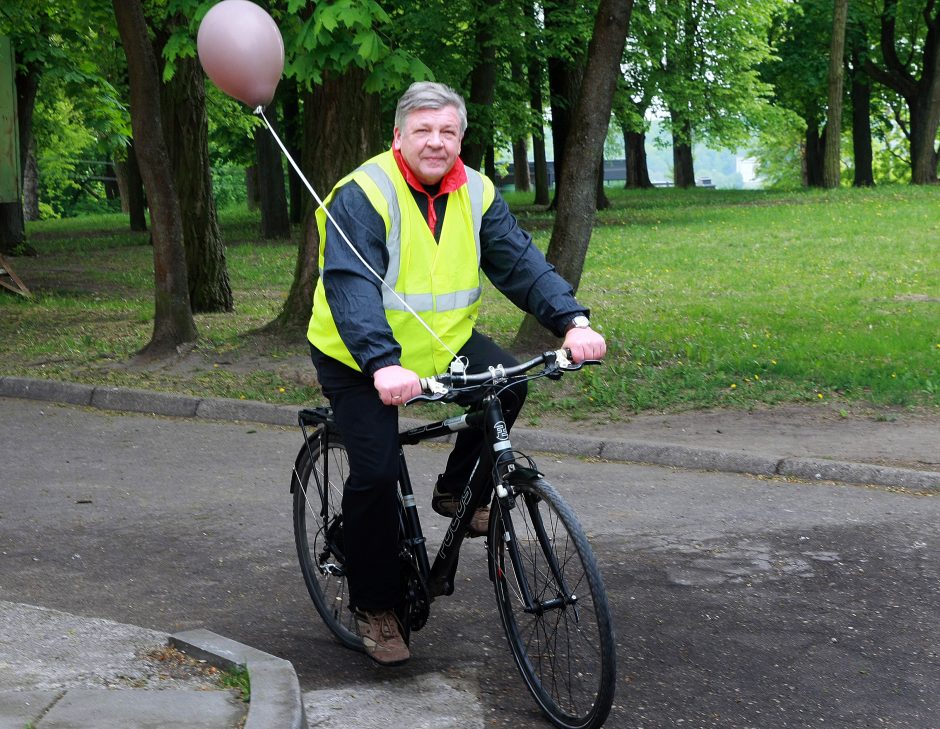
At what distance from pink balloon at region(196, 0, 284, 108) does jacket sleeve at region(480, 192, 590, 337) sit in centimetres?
209

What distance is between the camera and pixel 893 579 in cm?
552

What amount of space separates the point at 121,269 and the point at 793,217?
12302 mm

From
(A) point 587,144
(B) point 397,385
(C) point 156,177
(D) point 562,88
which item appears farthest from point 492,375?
(D) point 562,88

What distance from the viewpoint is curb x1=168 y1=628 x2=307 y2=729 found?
387 centimetres

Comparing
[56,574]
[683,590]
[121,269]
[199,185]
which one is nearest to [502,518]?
[683,590]

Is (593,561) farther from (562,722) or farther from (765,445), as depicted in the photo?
(765,445)

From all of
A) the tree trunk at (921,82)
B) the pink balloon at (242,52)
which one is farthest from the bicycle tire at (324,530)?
the tree trunk at (921,82)

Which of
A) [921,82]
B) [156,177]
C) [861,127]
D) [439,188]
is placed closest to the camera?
[439,188]

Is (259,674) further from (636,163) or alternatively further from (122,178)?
(122,178)

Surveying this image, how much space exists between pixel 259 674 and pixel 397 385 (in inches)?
43.3

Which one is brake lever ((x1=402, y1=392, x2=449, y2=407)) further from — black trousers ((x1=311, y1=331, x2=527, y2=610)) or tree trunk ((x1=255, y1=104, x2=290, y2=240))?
tree trunk ((x1=255, y1=104, x2=290, y2=240))

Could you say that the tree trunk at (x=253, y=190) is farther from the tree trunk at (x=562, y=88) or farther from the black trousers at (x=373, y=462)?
the black trousers at (x=373, y=462)

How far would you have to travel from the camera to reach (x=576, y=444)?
835 cm

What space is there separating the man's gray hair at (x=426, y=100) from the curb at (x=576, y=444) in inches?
160
